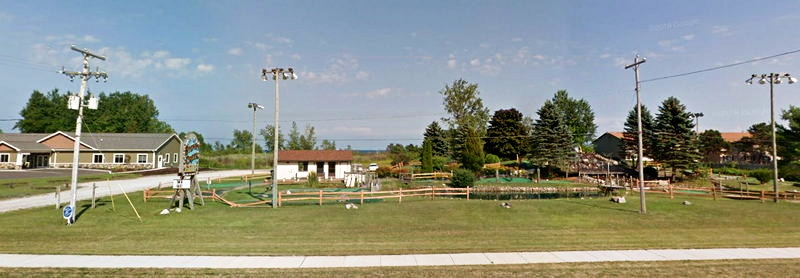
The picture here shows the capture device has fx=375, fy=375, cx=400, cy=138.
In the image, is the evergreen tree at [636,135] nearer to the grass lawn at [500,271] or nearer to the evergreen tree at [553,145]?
the evergreen tree at [553,145]

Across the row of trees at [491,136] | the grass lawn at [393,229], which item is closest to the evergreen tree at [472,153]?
the row of trees at [491,136]

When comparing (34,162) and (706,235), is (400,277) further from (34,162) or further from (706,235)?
(34,162)

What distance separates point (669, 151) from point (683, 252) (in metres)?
36.6

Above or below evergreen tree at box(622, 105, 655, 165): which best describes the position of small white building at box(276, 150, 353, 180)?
below

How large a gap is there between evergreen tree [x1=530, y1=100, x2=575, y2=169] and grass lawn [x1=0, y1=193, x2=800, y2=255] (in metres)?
24.7

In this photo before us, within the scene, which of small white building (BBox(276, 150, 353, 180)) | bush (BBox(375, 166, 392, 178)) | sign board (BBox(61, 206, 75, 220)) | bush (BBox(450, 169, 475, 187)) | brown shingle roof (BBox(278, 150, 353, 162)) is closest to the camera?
sign board (BBox(61, 206, 75, 220))

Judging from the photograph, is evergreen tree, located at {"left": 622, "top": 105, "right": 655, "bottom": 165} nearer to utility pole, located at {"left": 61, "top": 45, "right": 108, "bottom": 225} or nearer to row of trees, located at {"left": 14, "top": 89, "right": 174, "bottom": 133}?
utility pole, located at {"left": 61, "top": 45, "right": 108, "bottom": 225}

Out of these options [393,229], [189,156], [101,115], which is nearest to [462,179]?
[393,229]

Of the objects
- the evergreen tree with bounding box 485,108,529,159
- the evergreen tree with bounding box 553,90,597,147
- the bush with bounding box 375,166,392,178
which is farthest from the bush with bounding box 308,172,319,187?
the evergreen tree with bounding box 553,90,597,147

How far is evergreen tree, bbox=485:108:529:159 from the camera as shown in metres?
62.7

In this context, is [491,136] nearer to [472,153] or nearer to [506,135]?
[506,135]

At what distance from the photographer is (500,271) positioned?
9.31m

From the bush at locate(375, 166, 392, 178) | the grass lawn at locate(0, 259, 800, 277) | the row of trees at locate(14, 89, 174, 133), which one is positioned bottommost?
the grass lawn at locate(0, 259, 800, 277)

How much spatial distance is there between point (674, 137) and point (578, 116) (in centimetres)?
4371
